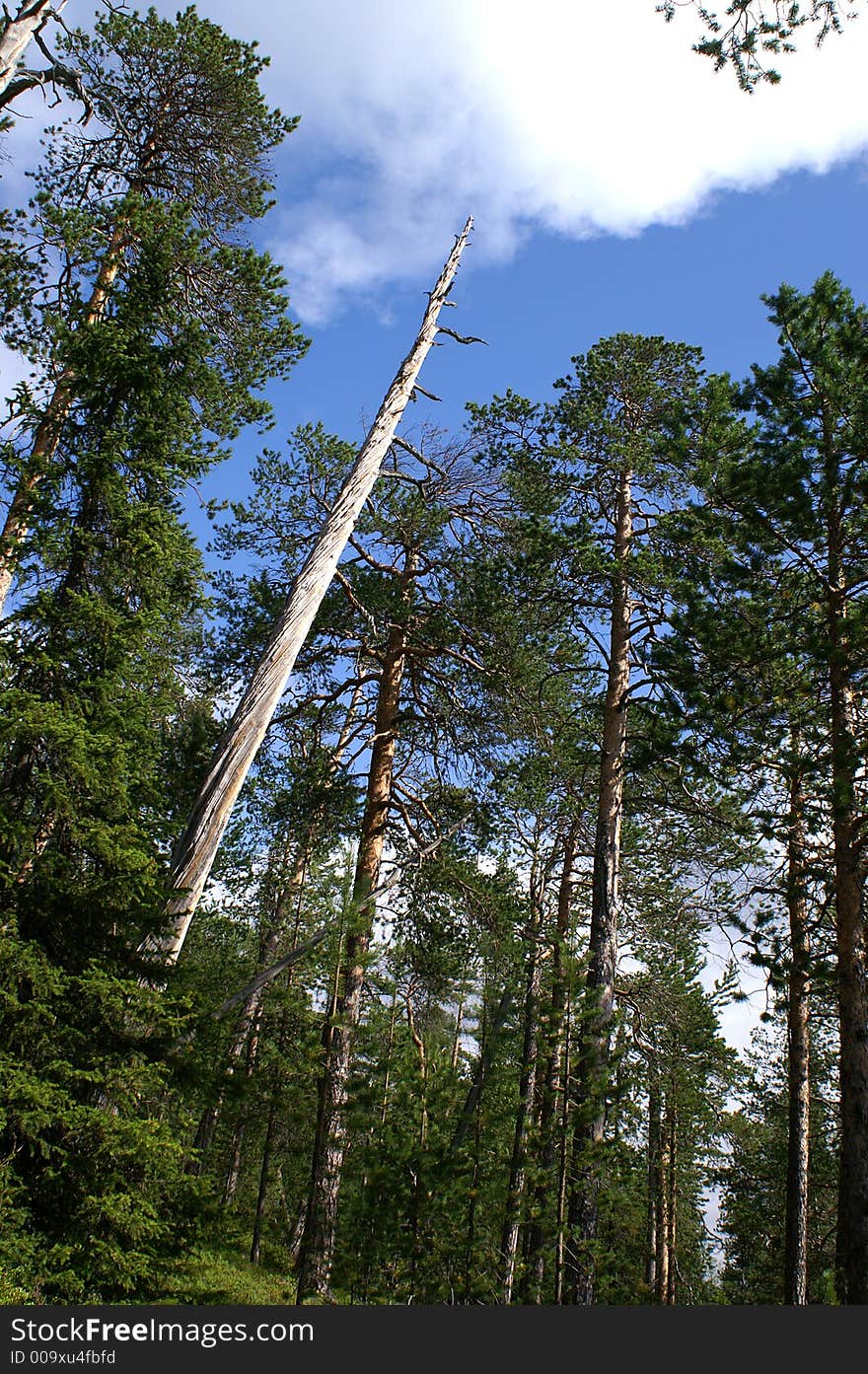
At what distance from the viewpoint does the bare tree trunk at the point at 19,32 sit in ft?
24.2

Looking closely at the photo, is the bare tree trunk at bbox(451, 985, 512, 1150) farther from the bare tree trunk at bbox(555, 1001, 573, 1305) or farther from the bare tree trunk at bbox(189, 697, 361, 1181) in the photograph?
the bare tree trunk at bbox(189, 697, 361, 1181)

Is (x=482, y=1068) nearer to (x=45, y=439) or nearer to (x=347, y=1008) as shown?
(x=347, y=1008)

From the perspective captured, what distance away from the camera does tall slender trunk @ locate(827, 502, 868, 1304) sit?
6172 mm

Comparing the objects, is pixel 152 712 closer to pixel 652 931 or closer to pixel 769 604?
pixel 769 604

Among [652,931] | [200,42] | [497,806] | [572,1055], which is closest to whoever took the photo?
[572,1055]

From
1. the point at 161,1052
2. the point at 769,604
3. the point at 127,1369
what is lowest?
the point at 127,1369

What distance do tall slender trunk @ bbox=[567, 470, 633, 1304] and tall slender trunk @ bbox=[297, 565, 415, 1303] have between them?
70.8 inches

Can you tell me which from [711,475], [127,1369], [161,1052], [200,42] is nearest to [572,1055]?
[161,1052]

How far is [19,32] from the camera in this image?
24.8 ft

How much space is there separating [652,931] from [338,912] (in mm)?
7807

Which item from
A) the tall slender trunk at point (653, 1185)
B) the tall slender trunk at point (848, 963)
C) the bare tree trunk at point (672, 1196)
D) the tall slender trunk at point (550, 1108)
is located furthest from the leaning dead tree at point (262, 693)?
the bare tree trunk at point (672, 1196)

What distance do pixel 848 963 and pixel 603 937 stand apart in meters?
2.85

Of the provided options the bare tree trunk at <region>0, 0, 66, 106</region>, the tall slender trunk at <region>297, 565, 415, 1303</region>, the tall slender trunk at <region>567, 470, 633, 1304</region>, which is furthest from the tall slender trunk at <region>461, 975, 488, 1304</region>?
the bare tree trunk at <region>0, 0, 66, 106</region>

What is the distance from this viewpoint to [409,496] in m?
12.1
